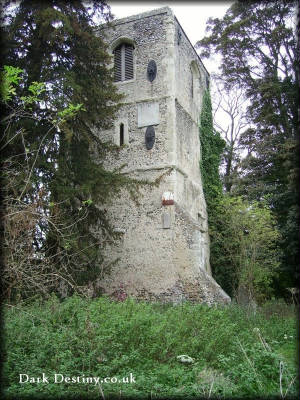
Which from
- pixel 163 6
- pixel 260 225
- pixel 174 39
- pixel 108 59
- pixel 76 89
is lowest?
pixel 260 225

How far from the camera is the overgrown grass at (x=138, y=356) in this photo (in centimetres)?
546

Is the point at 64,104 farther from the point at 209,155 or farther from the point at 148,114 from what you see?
the point at 209,155

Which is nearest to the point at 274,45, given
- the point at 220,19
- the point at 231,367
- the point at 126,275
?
the point at 220,19

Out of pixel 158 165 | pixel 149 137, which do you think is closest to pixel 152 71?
→ pixel 149 137

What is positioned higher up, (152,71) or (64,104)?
(152,71)

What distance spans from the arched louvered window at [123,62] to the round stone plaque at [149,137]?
2481 mm

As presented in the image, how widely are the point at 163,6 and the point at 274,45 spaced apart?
27.7 ft

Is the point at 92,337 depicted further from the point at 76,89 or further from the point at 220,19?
the point at 220,19

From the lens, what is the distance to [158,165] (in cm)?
1633

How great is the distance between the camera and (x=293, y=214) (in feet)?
62.6

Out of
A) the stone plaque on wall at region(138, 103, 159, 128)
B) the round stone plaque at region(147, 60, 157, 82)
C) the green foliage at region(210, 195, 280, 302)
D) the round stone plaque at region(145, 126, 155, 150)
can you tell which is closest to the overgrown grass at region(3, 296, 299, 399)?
the round stone plaque at region(145, 126, 155, 150)

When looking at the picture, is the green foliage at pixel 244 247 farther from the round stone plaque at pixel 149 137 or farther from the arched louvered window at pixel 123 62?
the arched louvered window at pixel 123 62

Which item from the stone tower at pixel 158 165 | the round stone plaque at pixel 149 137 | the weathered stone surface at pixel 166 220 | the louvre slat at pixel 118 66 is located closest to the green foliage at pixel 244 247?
the stone tower at pixel 158 165

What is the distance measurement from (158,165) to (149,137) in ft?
3.99
